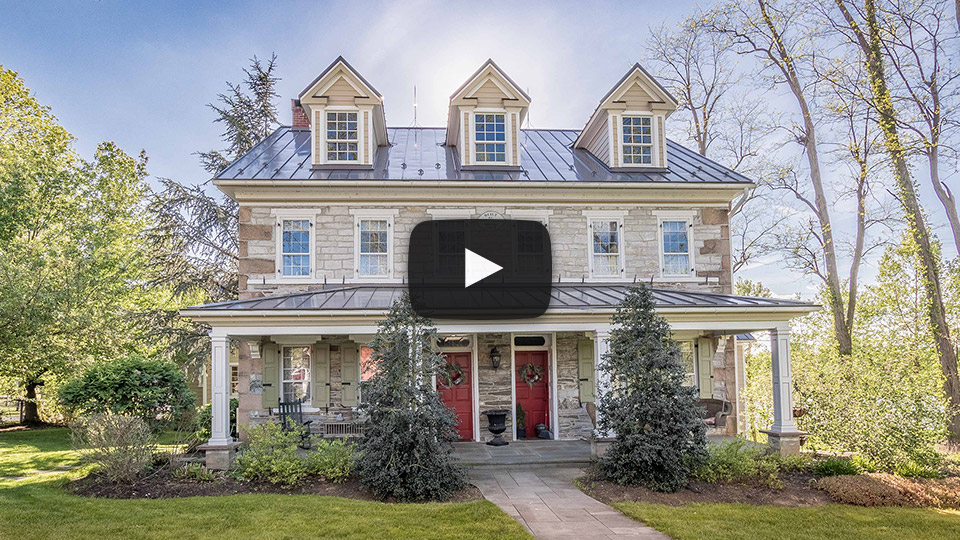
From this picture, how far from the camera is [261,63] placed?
21.3 meters

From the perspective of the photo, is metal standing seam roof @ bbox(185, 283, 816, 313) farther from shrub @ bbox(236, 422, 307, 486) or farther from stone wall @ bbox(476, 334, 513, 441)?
shrub @ bbox(236, 422, 307, 486)

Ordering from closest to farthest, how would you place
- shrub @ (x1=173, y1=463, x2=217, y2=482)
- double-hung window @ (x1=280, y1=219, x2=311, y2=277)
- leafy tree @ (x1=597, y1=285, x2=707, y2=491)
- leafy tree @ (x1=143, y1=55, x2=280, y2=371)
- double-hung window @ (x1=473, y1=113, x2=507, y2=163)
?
leafy tree @ (x1=597, y1=285, x2=707, y2=491) → shrub @ (x1=173, y1=463, x2=217, y2=482) → double-hung window @ (x1=280, y1=219, x2=311, y2=277) → double-hung window @ (x1=473, y1=113, x2=507, y2=163) → leafy tree @ (x1=143, y1=55, x2=280, y2=371)

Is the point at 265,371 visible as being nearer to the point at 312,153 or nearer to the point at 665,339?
the point at 312,153

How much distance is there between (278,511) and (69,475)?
5805 millimetres

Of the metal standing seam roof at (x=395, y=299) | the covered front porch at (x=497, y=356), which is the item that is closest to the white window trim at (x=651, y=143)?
the covered front porch at (x=497, y=356)

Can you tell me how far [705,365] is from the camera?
14.5m

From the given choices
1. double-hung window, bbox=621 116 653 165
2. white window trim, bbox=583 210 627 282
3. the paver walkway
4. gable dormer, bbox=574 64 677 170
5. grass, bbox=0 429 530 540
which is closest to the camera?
grass, bbox=0 429 530 540

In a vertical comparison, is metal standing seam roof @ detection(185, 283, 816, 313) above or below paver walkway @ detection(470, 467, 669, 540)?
above

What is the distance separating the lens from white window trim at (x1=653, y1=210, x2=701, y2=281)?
1444 cm

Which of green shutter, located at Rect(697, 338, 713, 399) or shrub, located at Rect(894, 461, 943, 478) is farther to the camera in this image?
green shutter, located at Rect(697, 338, 713, 399)

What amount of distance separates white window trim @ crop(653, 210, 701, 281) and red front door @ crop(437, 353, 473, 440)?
5.35m

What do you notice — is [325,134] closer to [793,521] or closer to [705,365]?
[705,365]

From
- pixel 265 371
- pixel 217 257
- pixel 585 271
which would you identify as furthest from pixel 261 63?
pixel 585 271
